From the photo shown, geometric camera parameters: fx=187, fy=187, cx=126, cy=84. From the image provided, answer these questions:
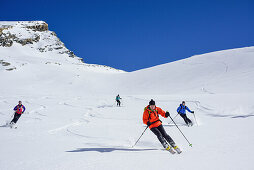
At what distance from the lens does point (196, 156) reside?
452cm

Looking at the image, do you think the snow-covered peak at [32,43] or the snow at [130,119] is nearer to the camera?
the snow at [130,119]

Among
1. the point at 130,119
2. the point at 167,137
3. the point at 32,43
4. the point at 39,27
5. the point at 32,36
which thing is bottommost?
the point at 167,137

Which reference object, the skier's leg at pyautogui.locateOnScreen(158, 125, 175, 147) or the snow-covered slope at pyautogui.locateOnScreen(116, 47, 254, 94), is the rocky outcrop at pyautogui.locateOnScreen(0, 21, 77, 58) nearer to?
the snow-covered slope at pyautogui.locateOnScreen(116, 47, 254, 94)

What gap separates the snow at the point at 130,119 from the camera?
438 cm

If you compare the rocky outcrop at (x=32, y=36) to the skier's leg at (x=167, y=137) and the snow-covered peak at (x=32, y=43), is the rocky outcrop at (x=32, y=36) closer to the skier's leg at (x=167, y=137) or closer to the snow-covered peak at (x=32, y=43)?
the snow-covered peak at (x=32, y=43)

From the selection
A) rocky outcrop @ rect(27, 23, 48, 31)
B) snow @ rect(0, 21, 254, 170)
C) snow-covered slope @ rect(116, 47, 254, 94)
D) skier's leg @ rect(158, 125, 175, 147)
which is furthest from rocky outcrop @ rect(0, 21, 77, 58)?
skier's leg @ rect(158, 125, 175, 147)

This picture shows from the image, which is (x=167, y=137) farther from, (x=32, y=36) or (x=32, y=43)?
(x=32, y=36)

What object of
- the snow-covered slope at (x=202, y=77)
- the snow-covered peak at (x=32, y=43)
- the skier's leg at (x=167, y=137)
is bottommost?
the skier's leg at (x=167, y=137)

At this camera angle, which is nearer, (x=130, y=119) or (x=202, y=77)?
(x=130, y=119)

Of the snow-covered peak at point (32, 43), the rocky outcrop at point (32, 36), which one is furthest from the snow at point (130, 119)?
the rocky outcrop at point (32, 36)

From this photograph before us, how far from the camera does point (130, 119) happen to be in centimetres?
1249

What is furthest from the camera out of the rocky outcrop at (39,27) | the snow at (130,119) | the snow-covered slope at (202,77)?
the rocky outcrop at (39,27)

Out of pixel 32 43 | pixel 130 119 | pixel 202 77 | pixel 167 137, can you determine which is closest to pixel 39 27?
pixel 32 43

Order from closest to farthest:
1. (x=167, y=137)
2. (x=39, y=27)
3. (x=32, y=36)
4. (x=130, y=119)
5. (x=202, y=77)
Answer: (x=167, y=137)
(x=130, y=119)
(x=202, y=77)
(x=32, y=36)
(x=39, y=27)
